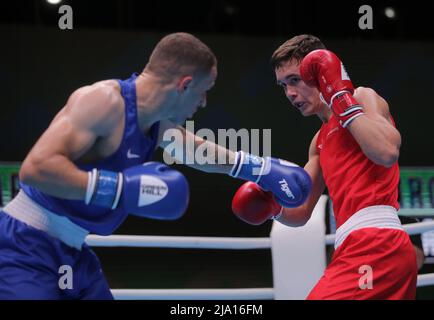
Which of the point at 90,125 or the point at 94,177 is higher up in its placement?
the point at 90,125

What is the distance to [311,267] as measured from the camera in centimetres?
292

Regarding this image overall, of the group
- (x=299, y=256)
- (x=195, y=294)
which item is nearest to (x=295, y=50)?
(x=299, y=256)

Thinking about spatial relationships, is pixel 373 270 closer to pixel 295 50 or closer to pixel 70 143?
pixel 295 50

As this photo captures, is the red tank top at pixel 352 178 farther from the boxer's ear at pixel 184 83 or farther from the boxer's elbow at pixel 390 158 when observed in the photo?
the boxer's ear at pixel 184 83

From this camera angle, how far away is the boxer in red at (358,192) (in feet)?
7.06

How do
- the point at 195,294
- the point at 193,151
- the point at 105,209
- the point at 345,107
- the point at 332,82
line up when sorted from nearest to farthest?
1. the point at 105,209
2. the point at 345,107
3. the point at 332,82
4. the point at 193,151
5. the point at 195,294

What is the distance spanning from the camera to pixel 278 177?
7.85 ft

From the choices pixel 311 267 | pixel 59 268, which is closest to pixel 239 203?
pixel 311 267

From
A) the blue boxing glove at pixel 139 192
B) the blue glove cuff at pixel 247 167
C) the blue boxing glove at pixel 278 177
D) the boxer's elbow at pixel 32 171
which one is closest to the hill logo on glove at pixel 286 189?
the blue boxing glove at pixel 278 177

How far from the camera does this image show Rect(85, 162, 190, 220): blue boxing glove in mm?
1827

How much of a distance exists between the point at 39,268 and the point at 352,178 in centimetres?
114

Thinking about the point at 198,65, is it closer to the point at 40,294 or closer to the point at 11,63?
the point at 40,294

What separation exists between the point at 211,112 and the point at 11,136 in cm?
215

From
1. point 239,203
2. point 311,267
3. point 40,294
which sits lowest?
point 311,267
